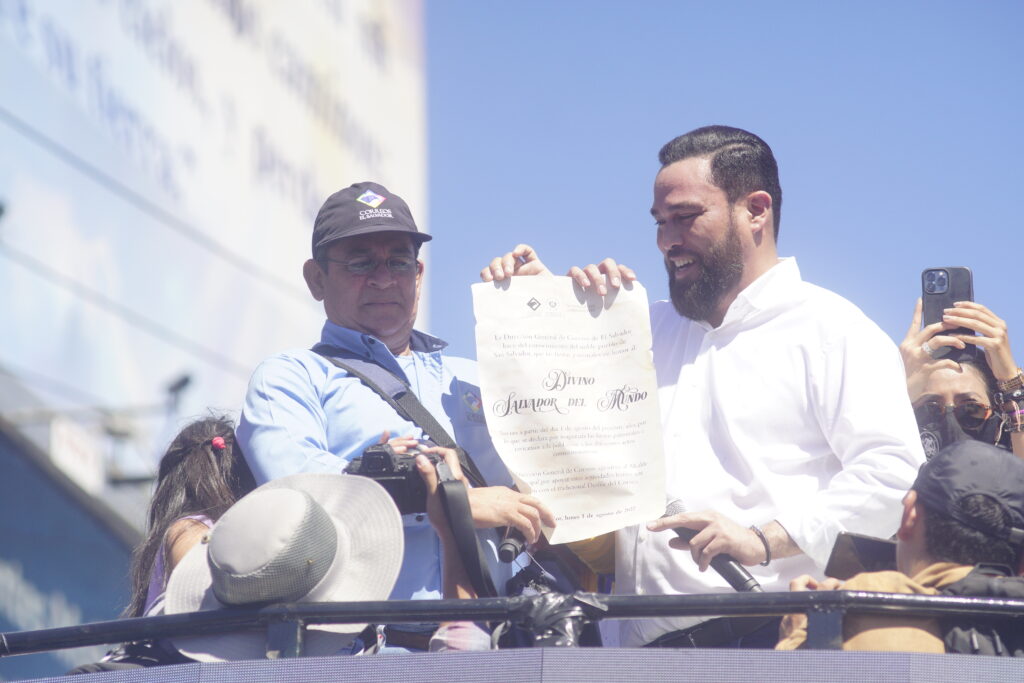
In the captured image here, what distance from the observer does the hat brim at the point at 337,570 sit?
3.34 meters

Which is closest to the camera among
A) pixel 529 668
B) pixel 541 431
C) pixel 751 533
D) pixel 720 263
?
pixel 529 668

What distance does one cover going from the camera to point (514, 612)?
308cm

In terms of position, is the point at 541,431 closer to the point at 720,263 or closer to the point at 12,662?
the point at 720,263

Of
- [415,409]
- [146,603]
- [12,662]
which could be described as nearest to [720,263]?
[415,409]

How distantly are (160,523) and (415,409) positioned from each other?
36.6 inches

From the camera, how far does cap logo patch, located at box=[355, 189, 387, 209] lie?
4.44m

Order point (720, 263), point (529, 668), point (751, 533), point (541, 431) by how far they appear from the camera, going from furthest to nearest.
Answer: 1. point (720, 263)
2. point (541, 431)
3. point (751, 533)
4. point (529, 668)

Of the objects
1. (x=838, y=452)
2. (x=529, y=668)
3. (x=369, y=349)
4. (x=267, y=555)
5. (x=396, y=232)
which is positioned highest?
(x=396, y=232)

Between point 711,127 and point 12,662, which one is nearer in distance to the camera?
point 711,127

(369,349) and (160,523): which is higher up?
(369,349)

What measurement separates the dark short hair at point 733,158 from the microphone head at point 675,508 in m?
1.01

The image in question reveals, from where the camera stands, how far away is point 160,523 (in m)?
4.48

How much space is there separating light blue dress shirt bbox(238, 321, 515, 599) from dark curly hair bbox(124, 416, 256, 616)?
1.63 ft

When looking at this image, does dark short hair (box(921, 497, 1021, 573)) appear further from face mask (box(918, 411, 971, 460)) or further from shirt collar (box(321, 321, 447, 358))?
shirt collar (box(321, 321, 447, 358))
